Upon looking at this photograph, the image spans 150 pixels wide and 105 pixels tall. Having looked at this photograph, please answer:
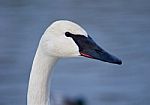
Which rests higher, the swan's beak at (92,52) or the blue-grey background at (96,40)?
the blue-grey background at (96,40)

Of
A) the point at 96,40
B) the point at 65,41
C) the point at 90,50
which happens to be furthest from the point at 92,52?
the point at 96,40

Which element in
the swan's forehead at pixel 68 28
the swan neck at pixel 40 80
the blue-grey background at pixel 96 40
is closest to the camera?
the swan's forehead at pixel 68 28

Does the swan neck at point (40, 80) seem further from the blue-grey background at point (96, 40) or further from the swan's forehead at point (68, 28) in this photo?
the blue-grey background at point (96, 40)

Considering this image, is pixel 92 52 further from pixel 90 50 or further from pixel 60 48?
pixel 60 48

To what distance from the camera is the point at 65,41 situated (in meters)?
3.88

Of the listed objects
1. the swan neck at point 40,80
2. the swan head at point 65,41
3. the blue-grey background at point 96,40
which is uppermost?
the blue-grey background at point 96,40

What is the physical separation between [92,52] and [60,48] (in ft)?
0.60

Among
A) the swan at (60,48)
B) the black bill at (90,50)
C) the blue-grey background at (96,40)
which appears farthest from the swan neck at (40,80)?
the blue-grey background at (96,40)

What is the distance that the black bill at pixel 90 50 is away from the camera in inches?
153

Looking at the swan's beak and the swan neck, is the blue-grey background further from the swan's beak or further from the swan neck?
the swan's beak

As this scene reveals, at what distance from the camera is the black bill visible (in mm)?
3885

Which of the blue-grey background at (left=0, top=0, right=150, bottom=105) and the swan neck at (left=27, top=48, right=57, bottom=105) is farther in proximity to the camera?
the blue-grey background at (left=0, top=0, right=150, bottom=105)

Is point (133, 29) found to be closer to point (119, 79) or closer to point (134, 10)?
point (134, 10)

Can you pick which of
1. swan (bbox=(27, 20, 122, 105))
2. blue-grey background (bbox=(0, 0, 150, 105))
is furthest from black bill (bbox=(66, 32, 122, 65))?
blue-grey background (bbox=(0, 0, 150, 105))
